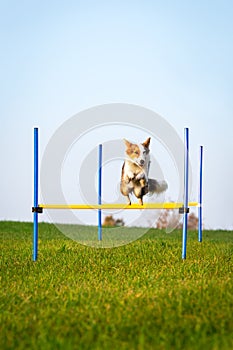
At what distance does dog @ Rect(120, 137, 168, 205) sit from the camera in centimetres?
689

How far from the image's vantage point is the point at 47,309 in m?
4.10

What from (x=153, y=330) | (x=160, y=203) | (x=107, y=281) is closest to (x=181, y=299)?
(x=153, y=330)

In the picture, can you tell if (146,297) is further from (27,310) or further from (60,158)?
(60,158)

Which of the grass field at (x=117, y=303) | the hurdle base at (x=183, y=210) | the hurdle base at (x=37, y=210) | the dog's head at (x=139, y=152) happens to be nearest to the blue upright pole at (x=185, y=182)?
the hurdle base at (x=183, y=210)

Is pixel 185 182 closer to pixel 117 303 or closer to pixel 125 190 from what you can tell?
pixel 125 190

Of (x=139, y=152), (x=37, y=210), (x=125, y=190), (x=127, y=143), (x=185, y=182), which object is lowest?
(x=37, y=210)

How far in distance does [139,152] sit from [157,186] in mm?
579

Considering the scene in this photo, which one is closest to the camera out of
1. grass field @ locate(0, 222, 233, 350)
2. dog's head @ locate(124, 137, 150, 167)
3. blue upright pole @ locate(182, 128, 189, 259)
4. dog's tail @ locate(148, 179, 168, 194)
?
grass field @ locate(0, 222, 233, 350)

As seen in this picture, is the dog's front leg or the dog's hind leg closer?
the dog's front leg

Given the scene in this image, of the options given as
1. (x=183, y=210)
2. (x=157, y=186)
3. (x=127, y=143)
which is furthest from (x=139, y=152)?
(x=183, y=210)

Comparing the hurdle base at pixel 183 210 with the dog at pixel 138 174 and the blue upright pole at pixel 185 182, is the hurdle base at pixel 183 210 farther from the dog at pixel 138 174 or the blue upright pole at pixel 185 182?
the dog at pixel 138 174

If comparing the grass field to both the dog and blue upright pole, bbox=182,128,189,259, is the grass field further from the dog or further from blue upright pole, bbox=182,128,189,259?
the dog

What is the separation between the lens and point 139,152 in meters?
6.91

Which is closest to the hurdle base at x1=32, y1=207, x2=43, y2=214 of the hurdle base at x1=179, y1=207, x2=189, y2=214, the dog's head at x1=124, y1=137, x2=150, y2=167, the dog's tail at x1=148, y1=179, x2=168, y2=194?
the dog's head at x1=124, y1=137, x2=150, y2=167
